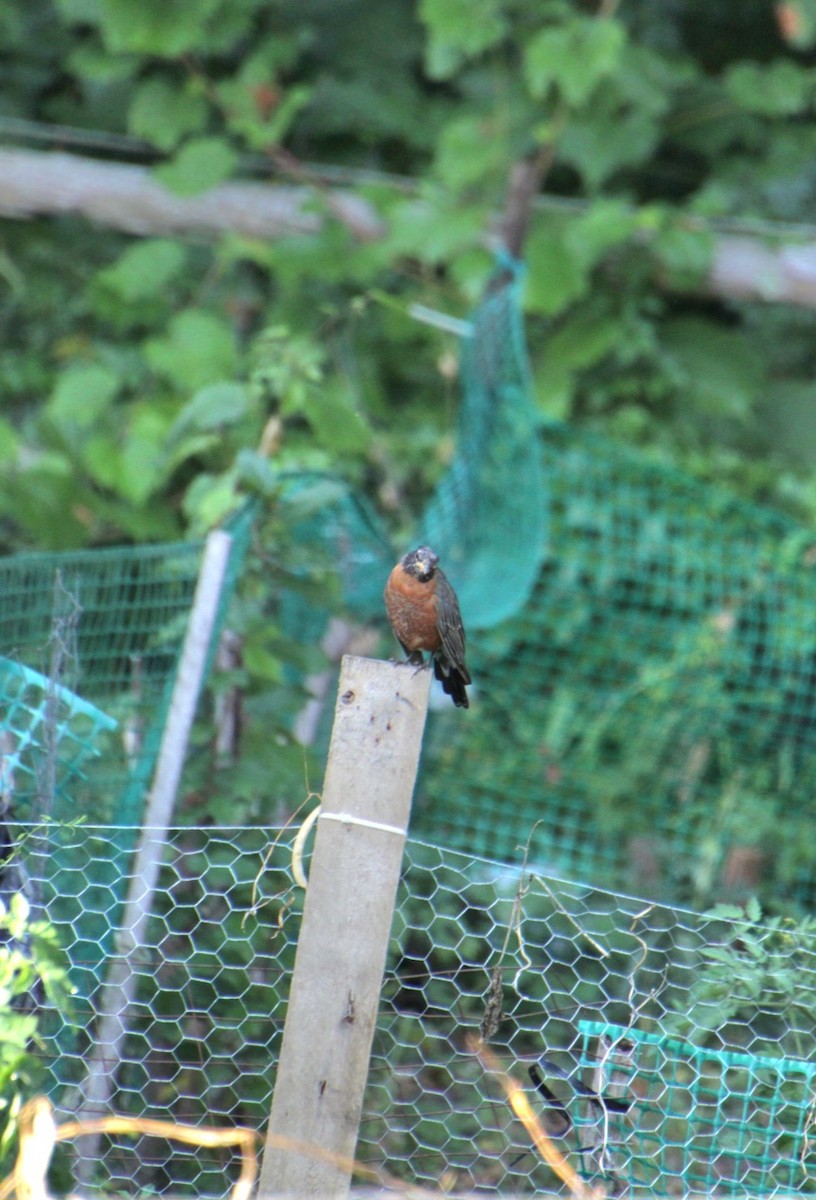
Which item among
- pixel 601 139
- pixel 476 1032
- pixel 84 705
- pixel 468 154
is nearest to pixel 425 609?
pixel 84 705

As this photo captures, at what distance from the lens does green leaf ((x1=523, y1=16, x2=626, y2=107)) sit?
231 inches

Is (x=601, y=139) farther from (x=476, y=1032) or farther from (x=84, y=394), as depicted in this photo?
(x=476, y=1032)

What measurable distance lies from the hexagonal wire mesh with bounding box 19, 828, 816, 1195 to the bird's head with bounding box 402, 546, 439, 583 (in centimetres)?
68

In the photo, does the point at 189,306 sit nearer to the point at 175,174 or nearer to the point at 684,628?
the point at 175,174

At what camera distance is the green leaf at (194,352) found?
5918 millimetres

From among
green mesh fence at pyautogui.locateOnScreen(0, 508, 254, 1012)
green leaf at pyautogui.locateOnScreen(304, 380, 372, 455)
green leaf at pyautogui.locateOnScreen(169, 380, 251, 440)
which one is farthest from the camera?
green leaf at pyautogui.locateOnScreen(304, 380, 372, 455)

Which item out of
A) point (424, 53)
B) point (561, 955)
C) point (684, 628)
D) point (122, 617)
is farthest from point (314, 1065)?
point (424, 53)

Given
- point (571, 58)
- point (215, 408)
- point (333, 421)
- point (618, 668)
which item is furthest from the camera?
point (571, 58)

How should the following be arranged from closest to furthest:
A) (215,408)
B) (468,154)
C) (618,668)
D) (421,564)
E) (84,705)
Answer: (84,705), (421,564), (215,408), (618,668), (468,154)

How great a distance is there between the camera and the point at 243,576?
3.67 metres

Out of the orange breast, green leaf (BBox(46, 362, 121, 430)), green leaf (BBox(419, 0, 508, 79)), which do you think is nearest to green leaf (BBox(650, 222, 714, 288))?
green leaf (BBox(419, 0, 508, 79))

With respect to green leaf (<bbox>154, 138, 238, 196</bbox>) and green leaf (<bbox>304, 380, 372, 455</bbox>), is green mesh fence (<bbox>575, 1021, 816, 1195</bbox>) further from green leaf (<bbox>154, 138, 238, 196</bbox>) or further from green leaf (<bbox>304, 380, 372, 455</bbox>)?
green leaf (<bbox>154, 138, 238, 196</bbox>)

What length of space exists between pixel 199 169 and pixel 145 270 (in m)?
0.52

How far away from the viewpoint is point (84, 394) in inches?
234
